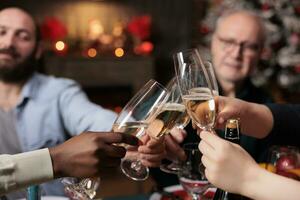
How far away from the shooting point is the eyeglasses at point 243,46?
2139 millimetres

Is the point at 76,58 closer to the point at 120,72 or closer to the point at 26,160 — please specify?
the point at 120,72

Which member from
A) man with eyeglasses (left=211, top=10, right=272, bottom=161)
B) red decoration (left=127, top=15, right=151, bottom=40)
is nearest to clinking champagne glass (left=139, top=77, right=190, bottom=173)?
man with eyeglasses (left=211, top=10, right=272, bottom=161)

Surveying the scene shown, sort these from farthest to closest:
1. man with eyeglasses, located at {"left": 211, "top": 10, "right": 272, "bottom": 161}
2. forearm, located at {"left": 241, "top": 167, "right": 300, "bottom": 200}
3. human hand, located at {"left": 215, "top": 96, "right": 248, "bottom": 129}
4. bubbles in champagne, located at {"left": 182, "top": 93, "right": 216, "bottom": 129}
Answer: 1. man with eyeglasses, located at {"left": 211, "top": 10, "right": 272, "bottom": 161}
2. human hand, located at {"left": 215, "top": 96, "right": 248, "bottom": 129}
3. bubbles in champagne, located at {"left": 182, "top": 93, "right": 216, "bottom": 129}
4. forearm, located at {"left": 241, "top": 167, "right": 300, "bottom": 200}

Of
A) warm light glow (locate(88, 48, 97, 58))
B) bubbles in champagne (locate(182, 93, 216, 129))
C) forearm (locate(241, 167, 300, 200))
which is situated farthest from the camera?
warm light glow (locate(88, 48, 97, 58))

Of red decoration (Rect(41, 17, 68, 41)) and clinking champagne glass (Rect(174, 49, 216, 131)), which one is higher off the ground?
clinking champagne glass (Rect(174, 49, 216, 131))

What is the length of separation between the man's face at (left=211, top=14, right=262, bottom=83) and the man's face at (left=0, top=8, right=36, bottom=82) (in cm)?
83

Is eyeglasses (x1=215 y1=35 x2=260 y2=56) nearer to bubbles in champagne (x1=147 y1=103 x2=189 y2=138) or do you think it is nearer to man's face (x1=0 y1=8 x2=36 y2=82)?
man's face (x1=0 y1=8 x2=36 y2=82)

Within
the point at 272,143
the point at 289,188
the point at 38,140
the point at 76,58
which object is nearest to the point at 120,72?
the point at 76,58

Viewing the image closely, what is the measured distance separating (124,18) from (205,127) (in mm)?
3934

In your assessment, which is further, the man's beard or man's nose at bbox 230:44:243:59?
man's nose at bbox 230:44:243:59

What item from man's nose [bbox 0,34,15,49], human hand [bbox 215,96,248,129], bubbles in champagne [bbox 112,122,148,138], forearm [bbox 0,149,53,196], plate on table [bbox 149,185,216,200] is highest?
man's nose [bbox 0,34,15,49]

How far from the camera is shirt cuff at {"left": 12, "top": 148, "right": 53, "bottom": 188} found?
90cm

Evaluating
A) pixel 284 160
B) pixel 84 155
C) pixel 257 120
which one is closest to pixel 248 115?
pixel 257 120

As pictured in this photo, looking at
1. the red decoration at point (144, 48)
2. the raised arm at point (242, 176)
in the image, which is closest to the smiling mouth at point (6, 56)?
the raised arm at point (242, 176)
